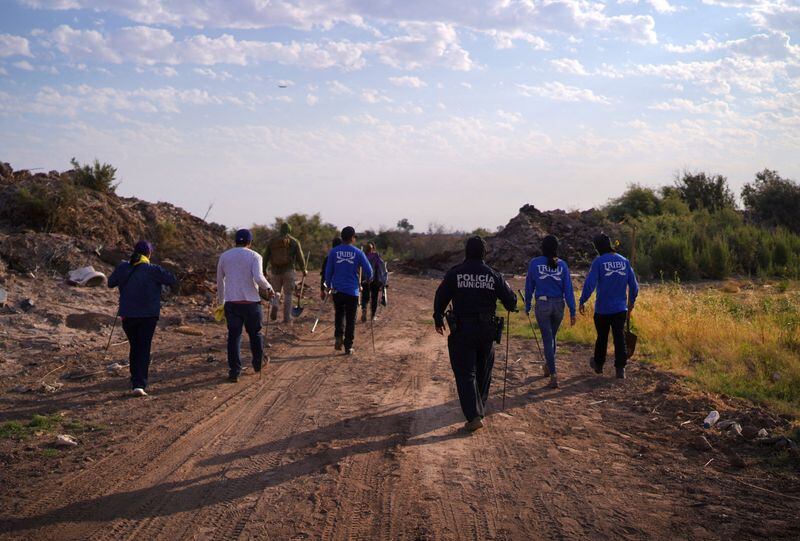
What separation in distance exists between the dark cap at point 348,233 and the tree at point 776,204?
1348 inches

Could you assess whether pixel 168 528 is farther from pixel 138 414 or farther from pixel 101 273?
pixel 101 273

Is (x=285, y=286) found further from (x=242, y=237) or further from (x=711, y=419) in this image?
(x=711, y=419)

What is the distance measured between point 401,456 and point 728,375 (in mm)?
6353

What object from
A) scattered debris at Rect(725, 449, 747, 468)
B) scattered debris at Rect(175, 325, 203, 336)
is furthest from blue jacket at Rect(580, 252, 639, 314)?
scattered debris at Rect(175, 325, 203, 336)

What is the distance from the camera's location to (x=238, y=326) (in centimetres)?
1029

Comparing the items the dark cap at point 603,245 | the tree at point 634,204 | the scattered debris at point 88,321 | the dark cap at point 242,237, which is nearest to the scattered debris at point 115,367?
the dark cap at point 242,237

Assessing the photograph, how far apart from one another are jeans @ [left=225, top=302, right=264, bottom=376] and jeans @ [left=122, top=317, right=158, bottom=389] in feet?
3.80

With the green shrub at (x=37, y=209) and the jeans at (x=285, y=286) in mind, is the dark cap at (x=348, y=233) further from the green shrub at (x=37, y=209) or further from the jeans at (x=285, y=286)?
the green shrub at (x=37, y=209)

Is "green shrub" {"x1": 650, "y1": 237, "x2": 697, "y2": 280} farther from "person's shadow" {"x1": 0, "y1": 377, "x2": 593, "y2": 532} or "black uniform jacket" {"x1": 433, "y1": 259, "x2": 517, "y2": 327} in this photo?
"black uniform jacket" {"x1": 433, "y1": 259, "x2": 517, "y2": 327}

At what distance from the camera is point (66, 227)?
19.9 meters

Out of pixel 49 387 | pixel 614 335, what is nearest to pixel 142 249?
pixel 49 387

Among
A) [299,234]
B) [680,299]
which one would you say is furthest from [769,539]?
[299,234]

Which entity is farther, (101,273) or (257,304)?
(101,273)

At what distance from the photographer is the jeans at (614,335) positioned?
10.7 metres
